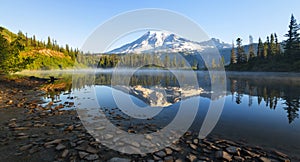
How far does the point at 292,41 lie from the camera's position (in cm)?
6562

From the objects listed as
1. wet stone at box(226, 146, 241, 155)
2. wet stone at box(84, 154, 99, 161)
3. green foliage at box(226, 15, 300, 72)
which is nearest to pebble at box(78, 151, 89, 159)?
wet stone at box(84, 154, 99, 161)

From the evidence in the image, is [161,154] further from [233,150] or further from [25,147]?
[25,147]

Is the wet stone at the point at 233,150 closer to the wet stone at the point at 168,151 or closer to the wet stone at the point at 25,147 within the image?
the wet stone at the point at 168,151

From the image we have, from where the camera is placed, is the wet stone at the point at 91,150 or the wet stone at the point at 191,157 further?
the wet stone at the point at 91,150

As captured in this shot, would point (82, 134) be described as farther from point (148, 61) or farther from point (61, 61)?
point (61, 61)

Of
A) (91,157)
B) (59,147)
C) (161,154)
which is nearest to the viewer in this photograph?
(91,157)

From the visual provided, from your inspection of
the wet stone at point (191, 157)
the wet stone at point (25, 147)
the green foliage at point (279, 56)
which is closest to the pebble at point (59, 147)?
the wet stone at point (25, 147)

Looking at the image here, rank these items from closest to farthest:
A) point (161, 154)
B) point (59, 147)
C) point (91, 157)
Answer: point (91, 157) → point (161, 154) → point (59, 147)

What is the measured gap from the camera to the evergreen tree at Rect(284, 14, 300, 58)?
62594 mm

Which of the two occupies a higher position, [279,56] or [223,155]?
[279,56]

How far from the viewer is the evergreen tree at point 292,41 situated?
62594mm

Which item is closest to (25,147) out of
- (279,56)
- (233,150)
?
(233,150)

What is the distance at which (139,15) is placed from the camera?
1110 cm

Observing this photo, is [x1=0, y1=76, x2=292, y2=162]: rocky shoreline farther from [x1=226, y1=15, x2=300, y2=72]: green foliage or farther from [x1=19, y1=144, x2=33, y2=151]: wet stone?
[x1=226, y1=15, x2=300, y2=72]: green foliage
